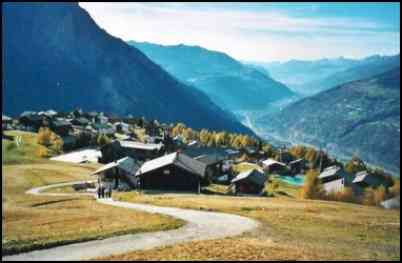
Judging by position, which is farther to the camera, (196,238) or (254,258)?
(196,238)

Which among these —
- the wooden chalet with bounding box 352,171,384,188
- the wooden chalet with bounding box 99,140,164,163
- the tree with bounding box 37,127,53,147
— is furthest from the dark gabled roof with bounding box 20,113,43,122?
the wooden chalet with bounding box 352,171,384,188

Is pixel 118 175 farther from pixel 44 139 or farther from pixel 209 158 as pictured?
pixel 44 139

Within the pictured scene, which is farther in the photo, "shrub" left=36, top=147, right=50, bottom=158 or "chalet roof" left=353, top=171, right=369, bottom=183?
"chalet roof" left=353, top=171, right=369, bottom=183

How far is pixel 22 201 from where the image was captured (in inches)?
2569

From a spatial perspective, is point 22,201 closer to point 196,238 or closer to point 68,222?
point 68,222

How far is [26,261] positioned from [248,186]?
9534cm

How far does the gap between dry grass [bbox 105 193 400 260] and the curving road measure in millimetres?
1482

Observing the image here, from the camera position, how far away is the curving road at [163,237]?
1118 inches

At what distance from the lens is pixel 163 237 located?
110ft

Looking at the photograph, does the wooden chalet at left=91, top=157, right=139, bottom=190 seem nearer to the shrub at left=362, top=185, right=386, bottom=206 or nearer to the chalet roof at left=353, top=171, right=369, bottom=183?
the shrub at left=362, top=185, right=386, bottom=206

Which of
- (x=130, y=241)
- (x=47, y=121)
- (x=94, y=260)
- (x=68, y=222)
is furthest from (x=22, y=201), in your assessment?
(x=47, y=121)

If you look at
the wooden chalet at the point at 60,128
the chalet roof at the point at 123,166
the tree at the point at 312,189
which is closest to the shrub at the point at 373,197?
the tree at the point at 312,189

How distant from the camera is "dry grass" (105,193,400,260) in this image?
2852 cm

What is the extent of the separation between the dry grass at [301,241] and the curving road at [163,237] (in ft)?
4.86
